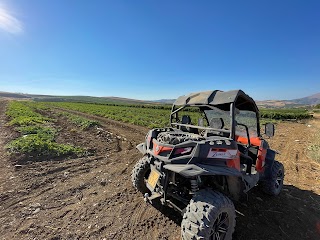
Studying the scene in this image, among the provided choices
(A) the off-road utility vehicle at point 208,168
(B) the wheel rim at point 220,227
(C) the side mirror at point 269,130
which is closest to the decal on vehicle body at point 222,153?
(A) the off-road utility vehicle at point 208,168

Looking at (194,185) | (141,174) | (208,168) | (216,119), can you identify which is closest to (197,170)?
(208,168)

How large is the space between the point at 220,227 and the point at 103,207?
2.30 meters

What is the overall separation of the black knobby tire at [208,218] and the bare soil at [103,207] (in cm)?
68

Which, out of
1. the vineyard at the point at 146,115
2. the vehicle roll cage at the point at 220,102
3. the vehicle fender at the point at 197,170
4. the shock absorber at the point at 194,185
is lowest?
the vineyard at the point at 146,115

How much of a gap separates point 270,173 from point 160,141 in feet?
9.25

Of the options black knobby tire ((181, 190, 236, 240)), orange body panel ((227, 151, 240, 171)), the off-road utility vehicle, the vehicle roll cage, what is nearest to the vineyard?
the vehicle roll cage

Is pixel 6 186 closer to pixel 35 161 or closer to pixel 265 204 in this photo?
pixel 35 161

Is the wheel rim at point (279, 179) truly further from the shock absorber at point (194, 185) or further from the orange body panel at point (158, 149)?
the orange body panel at point (158, 149)

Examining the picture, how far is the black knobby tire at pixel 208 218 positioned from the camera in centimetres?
282

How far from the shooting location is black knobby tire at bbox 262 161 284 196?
4883mm

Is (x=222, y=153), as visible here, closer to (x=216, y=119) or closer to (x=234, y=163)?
(x=234, y=163)

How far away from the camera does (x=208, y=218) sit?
285cm

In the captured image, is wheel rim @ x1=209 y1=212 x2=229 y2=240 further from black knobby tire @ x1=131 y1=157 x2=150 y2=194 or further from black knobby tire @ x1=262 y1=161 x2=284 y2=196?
black knobby tire @ x1=262 y1=161 x2=284 y2=196

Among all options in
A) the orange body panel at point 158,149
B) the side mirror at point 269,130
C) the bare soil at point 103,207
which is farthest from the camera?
the side mirror at point 269,130
